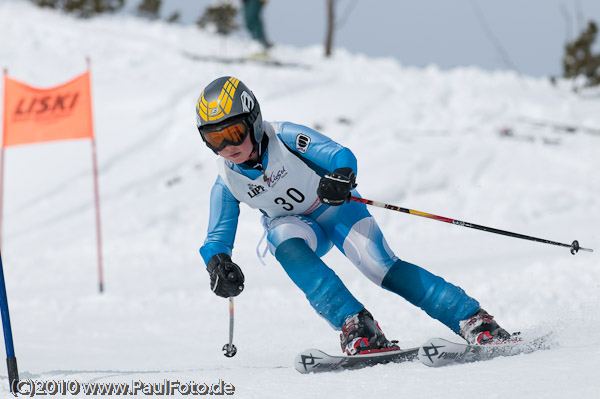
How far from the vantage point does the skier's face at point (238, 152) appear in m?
3.55

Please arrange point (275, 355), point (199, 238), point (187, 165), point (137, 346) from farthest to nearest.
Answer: point (187, 165), point (199, 238), point (137, 346), point (275, 355)

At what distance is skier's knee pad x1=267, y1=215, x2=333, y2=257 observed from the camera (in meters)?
3.68

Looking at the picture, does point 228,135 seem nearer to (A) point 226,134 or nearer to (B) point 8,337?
(A) point 226,134

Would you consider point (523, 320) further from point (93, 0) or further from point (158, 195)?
point (93, 0)

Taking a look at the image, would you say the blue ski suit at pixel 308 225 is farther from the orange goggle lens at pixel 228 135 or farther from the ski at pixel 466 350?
the ski at pixel 466 350

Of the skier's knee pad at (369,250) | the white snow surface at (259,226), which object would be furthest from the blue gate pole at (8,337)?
the skier's knee pad at (369,250)

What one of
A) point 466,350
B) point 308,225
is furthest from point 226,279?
point 466,350

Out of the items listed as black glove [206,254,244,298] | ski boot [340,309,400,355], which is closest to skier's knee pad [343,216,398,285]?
ski boot [340,309,400,355]

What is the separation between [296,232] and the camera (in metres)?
3.69

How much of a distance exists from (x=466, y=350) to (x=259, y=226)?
6.80m

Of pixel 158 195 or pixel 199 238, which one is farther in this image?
pixel 158 195

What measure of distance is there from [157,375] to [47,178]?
34.4ft

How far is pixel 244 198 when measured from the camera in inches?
150

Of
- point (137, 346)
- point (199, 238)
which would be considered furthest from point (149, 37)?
point (137, 346)
